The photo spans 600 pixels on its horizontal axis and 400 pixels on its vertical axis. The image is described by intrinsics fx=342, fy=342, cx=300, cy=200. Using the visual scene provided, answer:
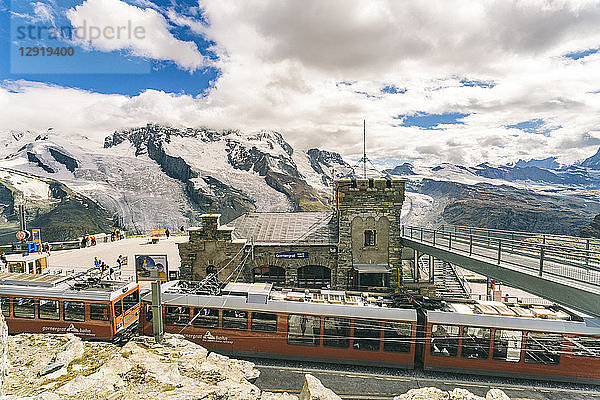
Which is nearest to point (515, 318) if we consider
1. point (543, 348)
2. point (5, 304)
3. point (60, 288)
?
point (543, 348)

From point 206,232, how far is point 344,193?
10.5 metres

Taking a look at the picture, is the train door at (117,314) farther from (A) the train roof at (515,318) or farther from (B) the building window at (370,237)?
(B) the building window at (370,237)

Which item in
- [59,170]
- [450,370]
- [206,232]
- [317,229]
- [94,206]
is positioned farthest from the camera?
[59,170]

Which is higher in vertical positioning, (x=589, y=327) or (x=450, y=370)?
(x=589, y=327)

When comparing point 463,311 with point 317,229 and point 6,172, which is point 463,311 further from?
point 6,172

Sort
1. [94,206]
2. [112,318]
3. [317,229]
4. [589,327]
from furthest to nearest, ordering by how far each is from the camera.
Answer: [94,206]
[317,229]
[112,318]
[589,327]

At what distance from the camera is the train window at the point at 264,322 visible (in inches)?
670

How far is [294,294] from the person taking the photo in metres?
18.1

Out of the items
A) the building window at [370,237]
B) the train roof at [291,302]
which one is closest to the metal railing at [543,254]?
the building window at [370,237]

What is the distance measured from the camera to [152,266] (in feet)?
81.6

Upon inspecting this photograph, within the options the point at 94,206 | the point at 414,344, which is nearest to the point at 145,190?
the point at 94,206

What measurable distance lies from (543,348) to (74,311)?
22.8 metres

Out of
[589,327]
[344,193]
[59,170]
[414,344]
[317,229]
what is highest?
[59,170]

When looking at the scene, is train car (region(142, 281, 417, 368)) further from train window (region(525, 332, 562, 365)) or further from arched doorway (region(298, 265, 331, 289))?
arched doorway (region(298, 265, 331, 289))
